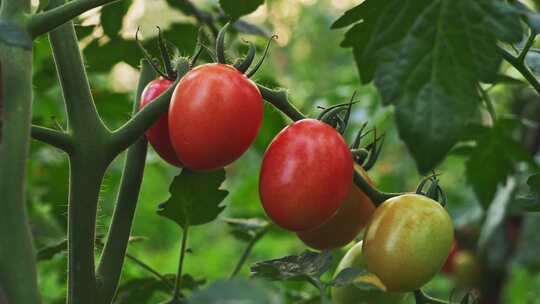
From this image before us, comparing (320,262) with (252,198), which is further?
(252,198)

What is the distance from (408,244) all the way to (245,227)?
0.45 metres

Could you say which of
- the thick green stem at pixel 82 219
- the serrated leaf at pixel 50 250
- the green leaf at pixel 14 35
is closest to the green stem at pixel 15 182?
the green leaf at pixel 14 35

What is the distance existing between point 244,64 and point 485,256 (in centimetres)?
159

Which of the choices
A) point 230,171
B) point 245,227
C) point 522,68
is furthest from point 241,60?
point 230,171

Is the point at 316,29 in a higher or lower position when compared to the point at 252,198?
lower

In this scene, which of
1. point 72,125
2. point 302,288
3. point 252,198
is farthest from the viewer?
point 252,198

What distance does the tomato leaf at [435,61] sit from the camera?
0.58 meters

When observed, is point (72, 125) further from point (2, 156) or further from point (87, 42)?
point (87, 42)

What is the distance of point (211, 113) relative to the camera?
28.6 inches

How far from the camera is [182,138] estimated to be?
73 centimetres

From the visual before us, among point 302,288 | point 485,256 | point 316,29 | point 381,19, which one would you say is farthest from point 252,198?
point 316,29

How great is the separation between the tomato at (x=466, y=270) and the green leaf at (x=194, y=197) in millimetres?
1538

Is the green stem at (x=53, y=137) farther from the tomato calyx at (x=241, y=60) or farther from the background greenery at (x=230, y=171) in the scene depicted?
the tomato calyx at (x=241, y=60)

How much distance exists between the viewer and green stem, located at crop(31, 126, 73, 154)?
69 centimetres
